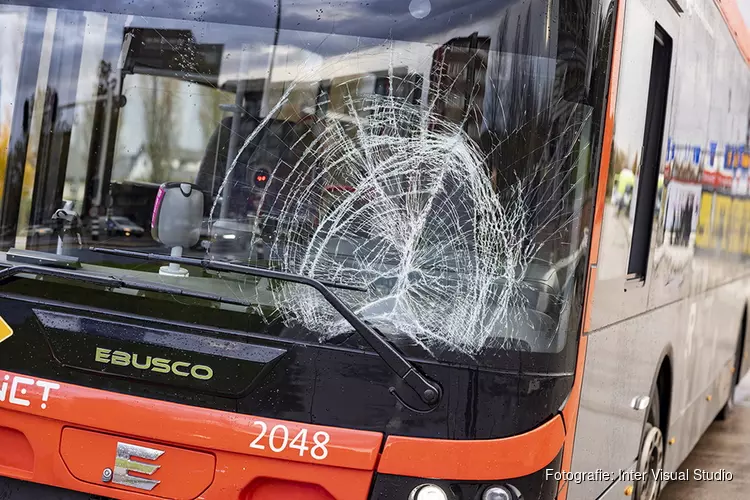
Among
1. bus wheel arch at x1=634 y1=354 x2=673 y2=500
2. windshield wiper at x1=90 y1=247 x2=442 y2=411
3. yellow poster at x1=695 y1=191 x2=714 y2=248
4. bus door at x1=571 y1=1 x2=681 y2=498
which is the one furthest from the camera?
yellow poster at x1=695 y1=191 x2=714 y2=248

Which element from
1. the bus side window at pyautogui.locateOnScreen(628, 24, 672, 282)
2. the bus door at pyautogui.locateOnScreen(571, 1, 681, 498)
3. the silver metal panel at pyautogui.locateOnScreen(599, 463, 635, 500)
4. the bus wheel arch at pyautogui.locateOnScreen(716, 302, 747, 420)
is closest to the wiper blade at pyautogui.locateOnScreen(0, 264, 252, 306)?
the bus door at pyautogui.locateOnScreen(571, 1, 681, 498)

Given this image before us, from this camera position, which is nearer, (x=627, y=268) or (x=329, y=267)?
(x=329, y=267)

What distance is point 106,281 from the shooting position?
3102 mm

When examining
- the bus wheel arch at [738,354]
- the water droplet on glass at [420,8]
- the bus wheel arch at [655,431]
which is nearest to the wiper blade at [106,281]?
the water droplet on glass at [420,8]

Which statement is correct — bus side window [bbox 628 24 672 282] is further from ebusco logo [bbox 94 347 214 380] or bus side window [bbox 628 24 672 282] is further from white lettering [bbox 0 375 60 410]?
white lettering [bbox 0 375 60 410]

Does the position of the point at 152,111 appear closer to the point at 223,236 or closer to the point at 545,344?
the point at 223,236

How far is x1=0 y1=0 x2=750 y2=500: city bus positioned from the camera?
2928 millimetres

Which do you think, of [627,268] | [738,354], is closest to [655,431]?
[627,268]

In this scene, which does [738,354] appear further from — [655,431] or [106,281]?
[106,281]

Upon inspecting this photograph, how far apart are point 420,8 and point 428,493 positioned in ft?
5.01

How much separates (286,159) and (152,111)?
0.53 metres

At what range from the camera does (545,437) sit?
297 centimetres

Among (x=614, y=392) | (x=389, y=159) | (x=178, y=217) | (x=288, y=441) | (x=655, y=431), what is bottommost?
(x=655, y=431)

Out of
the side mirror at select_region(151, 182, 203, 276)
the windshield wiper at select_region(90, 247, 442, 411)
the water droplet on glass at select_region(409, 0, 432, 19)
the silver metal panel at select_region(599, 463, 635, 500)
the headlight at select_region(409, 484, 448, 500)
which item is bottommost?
the silver metal panel at select_region(599, 463, 635, 500)
